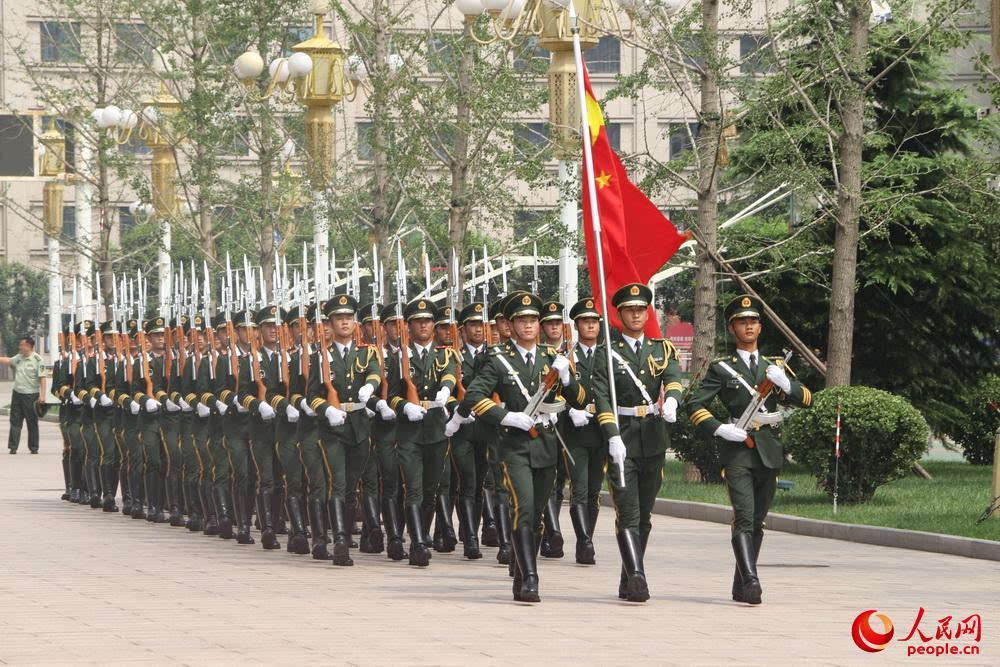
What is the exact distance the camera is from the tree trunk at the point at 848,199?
67.1ft

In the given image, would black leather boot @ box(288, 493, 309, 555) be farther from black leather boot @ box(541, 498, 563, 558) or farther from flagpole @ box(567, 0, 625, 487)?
flagpole @ box(567, 0, 625, 487)

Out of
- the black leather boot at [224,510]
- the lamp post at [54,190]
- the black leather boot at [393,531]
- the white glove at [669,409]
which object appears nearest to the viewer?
the white glove at [669,409]

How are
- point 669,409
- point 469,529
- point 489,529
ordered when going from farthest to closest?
point 489,529
point 469,529
point 669,409

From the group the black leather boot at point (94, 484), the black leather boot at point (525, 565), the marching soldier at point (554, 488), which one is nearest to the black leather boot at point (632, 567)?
the black leather boot at point (525, 565)

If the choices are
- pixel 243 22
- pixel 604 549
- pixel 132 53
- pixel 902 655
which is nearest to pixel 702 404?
pixel 902 655

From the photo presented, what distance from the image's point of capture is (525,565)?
1197 cm

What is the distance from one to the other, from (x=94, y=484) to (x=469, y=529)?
7.47 meters

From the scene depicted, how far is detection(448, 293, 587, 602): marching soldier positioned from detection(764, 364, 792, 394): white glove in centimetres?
124

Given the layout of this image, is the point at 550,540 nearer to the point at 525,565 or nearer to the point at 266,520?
the point at 266,520

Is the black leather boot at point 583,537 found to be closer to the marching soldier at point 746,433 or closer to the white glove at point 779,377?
the marching soldier at point 746,433

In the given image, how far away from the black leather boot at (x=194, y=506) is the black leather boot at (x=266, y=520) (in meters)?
1.69

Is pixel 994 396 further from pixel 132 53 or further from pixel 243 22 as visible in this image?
pixel 132 53

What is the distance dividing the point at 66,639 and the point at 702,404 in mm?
4145

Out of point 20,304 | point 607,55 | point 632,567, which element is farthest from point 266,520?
point 20,304
